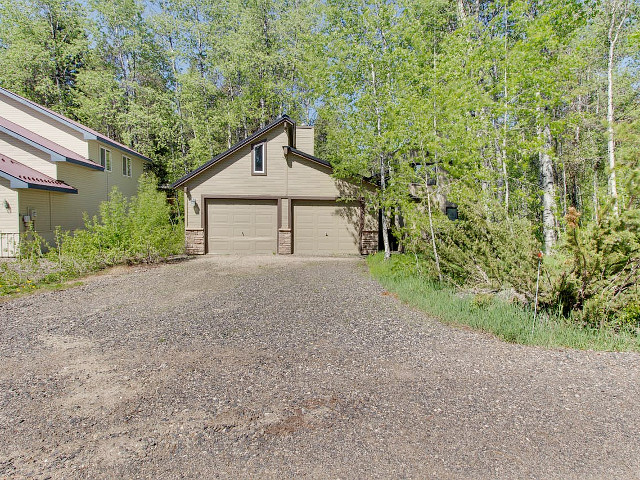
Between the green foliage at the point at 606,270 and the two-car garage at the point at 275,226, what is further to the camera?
the two-car garage at the point at 275,226

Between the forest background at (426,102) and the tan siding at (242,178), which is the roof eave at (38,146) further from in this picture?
the forest background at (426,102)

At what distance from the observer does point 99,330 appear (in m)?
5.37

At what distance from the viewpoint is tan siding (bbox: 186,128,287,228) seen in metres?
14.4

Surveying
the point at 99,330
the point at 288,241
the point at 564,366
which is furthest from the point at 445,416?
the point at 288,241

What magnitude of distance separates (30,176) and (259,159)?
8.04 meters

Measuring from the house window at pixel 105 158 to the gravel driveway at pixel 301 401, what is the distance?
14.0 meters

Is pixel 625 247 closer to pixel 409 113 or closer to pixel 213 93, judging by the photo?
pixel 409 113

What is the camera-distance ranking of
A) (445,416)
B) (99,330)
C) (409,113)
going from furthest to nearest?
(409,113), (99,330), (445,416)

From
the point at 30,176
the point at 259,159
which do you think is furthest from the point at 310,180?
the point at 30,176

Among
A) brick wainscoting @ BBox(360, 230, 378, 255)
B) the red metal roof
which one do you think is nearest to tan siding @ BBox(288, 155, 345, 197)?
brick wainscoting @ BBox(360, 230, 378, 255)

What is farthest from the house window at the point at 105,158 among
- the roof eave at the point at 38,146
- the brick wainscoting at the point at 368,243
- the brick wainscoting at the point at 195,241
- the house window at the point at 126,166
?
the brick wainscoting at the point at 368,243

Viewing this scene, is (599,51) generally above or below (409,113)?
above

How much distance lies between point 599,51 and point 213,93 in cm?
2086

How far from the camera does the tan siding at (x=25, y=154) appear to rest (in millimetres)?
14398
